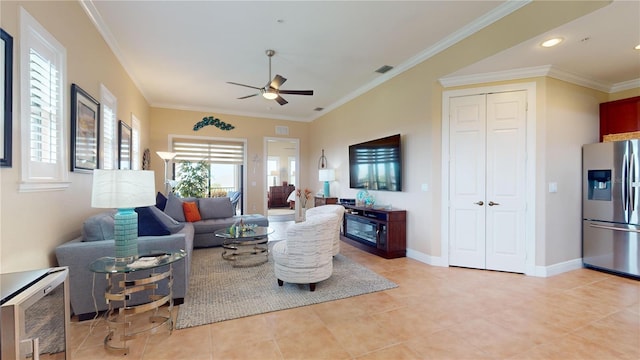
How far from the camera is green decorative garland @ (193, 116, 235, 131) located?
24.1 feet

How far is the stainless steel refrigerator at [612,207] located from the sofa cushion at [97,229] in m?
5.94

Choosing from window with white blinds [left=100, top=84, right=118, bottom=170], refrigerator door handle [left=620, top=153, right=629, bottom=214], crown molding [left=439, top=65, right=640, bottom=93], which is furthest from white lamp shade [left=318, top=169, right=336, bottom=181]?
refrigerator door handle [left=620, top=153, right=629, bottom=214]

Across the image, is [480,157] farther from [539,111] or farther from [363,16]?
[363,16]

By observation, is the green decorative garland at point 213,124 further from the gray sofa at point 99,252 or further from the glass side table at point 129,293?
the glass side table at point 129,293

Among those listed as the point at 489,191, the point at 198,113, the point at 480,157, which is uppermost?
the point at 198,113

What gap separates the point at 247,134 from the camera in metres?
7.85

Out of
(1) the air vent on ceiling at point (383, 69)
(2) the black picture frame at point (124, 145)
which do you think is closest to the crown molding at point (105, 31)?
(2) the black picture frame at point (124, 145)

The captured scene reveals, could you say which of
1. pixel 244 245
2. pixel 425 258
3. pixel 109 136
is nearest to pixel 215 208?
pixel 244 245

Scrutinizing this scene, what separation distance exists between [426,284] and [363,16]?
3.24m

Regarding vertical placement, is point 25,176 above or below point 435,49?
below

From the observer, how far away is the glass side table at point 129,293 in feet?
6.88

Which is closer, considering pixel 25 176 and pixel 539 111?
pixel 25 176

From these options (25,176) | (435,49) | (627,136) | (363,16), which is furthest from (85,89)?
(627,136)

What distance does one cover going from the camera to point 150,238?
103 inches
